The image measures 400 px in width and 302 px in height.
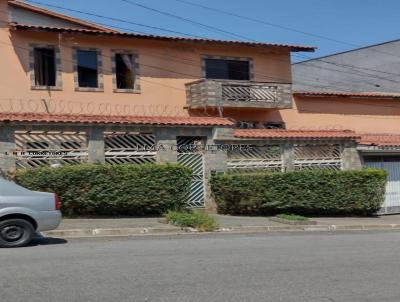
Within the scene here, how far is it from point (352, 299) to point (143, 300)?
7.75 feet

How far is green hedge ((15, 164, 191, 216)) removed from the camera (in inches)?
633

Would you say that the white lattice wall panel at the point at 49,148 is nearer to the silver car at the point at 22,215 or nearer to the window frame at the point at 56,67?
the silver car at the point at 22,215

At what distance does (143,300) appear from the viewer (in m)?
6.73

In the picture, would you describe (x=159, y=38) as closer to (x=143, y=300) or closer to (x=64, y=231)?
(x=64, y=231)

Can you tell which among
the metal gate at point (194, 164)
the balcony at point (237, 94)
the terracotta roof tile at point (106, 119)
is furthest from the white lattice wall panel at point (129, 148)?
the balcony at point (237, 94)

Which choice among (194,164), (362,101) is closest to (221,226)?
(194,164)

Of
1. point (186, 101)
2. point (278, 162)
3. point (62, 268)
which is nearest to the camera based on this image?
point (62, 268)

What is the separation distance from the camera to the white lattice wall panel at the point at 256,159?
20.0 meters

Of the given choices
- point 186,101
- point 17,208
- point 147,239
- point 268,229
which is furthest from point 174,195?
point 186,101

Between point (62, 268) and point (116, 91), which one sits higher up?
point (116, 91)

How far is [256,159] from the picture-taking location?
801 inches

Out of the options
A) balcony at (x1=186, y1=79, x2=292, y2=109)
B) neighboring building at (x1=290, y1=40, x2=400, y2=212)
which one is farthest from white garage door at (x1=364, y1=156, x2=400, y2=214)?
balcony at (x1=186, y1=79, x2=292, y2=109)

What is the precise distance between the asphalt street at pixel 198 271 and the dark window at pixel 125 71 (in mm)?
14465

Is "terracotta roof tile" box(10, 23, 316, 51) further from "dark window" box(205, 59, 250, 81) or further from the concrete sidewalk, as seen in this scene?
the concrete sidewalk
